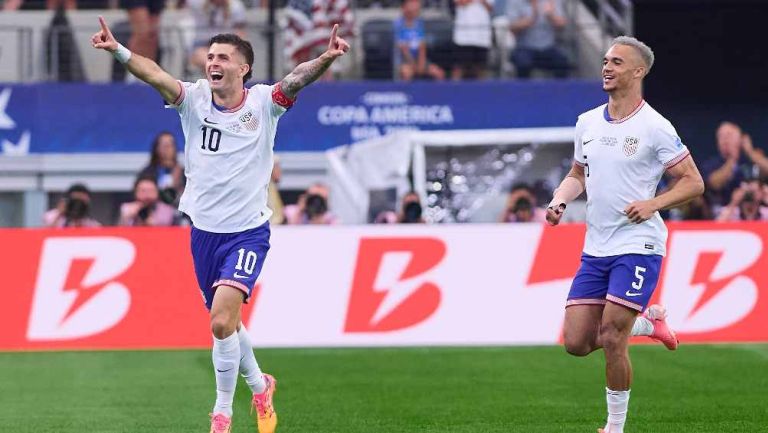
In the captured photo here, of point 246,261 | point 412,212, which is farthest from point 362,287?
point 246,261

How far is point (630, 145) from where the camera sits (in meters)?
8.83

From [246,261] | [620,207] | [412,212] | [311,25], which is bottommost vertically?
[412,212]

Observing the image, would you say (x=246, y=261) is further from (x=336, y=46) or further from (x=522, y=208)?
(x=522, y=208)

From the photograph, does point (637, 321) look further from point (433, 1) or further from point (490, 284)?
point (433, 1)

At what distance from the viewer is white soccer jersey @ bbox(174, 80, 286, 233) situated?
363 inches

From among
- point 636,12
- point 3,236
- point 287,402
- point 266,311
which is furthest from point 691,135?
point 287,402

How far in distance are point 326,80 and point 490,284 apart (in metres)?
6.30

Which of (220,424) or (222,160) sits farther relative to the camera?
(222,160)

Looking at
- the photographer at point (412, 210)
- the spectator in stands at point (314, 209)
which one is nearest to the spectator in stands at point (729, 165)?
the photographer at point (412, 210)

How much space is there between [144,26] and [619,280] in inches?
553

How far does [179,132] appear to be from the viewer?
68.4ft

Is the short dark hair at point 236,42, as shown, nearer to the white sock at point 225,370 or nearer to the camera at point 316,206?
the white sock at point 225,370

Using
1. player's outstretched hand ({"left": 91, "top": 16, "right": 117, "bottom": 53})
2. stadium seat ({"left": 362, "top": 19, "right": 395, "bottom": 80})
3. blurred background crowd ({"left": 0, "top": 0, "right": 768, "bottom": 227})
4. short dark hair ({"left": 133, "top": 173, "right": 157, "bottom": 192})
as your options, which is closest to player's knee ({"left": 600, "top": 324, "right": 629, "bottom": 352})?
player's outstretched hand ({"left": 91, "top": 16, "right": 117, "bottom": 53})

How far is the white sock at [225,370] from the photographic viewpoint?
904cm
